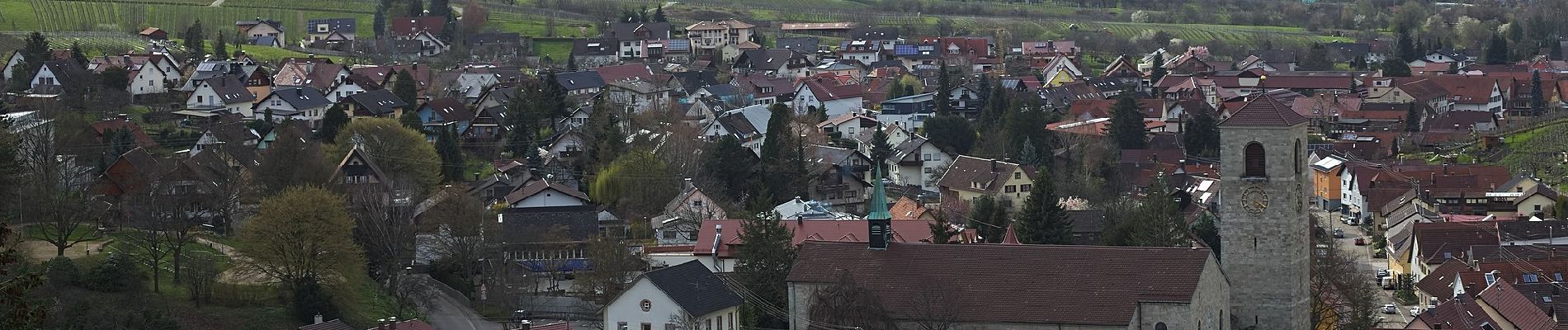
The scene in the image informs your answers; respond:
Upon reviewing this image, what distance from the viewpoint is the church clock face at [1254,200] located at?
137 feet

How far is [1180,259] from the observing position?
130 ft

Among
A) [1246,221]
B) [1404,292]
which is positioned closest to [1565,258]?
[1404,292]

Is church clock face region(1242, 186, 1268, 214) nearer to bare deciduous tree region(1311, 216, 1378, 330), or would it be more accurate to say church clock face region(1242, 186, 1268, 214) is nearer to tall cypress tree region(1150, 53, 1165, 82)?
bare deciduous tree region(1311, 216, 1378, 330)

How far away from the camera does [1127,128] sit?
8419 cm

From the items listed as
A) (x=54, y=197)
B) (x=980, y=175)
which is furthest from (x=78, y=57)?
(x=980, y=175)

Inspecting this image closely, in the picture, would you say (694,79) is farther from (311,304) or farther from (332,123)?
(311,304)

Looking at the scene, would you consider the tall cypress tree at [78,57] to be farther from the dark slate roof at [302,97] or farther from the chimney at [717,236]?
the chimney at [717,236]

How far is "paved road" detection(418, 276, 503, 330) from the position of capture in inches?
2005

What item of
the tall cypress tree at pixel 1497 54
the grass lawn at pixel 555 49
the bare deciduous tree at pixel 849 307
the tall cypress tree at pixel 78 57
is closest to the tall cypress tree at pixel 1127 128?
the tall cypress tree at pixel 78 57

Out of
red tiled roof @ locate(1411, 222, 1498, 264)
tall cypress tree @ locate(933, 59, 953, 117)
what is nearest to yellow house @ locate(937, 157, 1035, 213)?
red tiled roof @ locate(1411, 222, 1498, 264)

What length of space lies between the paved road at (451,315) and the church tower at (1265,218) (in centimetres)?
1850

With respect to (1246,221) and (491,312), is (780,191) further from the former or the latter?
(1246,221)

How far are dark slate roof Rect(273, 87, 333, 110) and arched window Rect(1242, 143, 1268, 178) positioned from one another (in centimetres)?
5018

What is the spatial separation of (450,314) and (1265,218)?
70.7 ft
